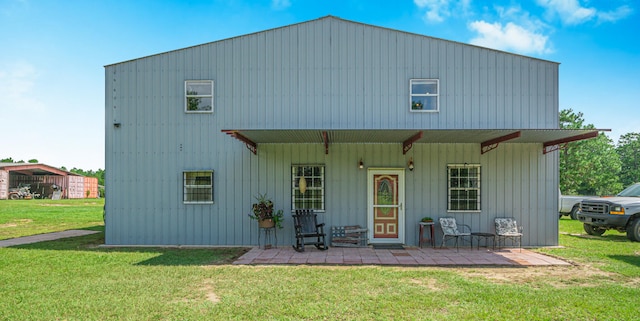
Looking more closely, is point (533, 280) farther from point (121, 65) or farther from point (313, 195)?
point (121, 65)

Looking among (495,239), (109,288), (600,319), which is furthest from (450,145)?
(109,288)

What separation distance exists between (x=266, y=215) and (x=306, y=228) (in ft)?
3.25

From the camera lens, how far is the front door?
10000mm

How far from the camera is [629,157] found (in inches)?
1930

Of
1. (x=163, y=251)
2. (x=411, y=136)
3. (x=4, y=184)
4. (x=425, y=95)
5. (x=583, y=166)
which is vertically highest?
(x=425, y=95)

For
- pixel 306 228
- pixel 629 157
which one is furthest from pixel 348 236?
pixel 629 157

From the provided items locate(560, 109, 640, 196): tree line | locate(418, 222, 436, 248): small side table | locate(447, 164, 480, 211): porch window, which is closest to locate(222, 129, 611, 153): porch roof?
locate(447, 164, 480, 211): porch window

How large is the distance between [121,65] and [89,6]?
2694mm

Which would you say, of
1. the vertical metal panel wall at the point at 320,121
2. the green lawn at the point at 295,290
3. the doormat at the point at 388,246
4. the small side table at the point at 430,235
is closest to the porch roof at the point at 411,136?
the vertical metal panel wall at the point at 320,121

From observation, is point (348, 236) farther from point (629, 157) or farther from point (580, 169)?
point (629, 157)

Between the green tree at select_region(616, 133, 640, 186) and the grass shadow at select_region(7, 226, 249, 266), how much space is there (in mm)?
51343

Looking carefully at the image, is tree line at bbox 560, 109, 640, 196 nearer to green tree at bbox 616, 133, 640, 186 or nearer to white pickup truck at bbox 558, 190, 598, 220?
white pickup truck at bbox 558, 190, 598, 220

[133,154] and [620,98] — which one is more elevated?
[620,98]

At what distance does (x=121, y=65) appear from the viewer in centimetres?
1014
